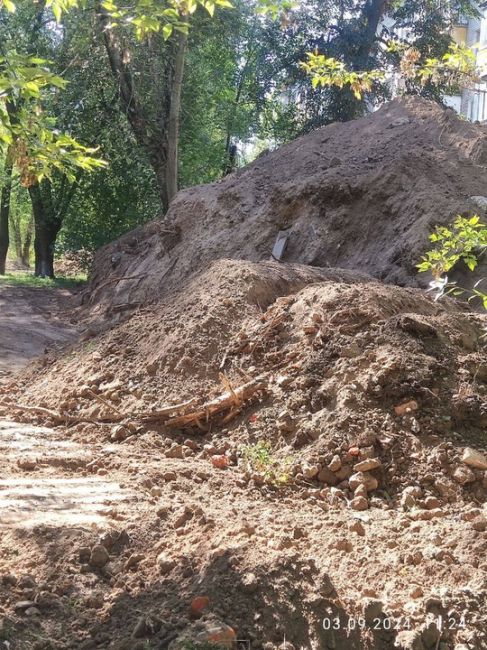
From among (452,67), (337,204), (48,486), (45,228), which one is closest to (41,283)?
(45,228)

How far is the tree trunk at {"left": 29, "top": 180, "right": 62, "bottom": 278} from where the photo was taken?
19234mm

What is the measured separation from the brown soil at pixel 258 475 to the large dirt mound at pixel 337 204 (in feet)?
9.00

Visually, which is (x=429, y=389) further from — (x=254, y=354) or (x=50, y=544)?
(x=50, y=544)

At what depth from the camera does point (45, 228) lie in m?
19.6

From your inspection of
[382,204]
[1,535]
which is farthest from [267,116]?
[1,535]

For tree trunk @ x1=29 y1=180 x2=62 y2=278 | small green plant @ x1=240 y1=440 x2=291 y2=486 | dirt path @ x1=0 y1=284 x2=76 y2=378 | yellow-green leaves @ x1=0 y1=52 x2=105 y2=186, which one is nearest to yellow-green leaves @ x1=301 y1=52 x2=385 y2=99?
yellow-green leaves @ x1=0 y1=52 x2=105 y2=186

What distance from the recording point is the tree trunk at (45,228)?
1923cm

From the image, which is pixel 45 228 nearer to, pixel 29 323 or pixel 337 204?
pixel 29 323

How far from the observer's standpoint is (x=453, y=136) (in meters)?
11.4

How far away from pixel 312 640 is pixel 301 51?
20.3 metres

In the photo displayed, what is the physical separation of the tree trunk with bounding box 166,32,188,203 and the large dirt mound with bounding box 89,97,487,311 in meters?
1.58

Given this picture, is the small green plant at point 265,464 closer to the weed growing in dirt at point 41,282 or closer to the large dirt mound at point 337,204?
the large dirt mound at point 337,204
